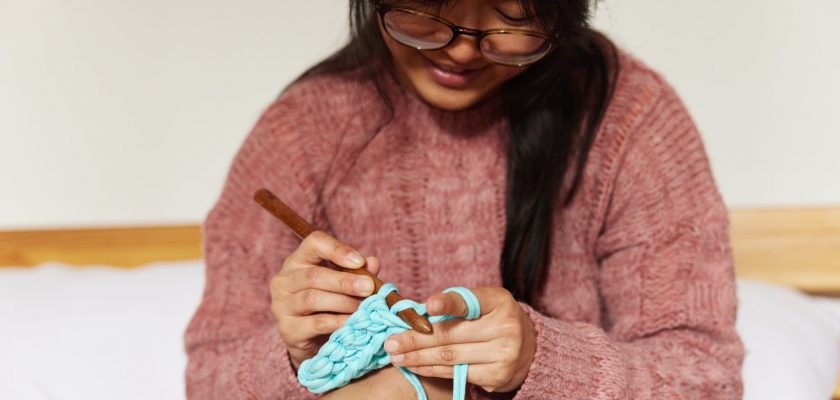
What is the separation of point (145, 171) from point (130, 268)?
151 mm

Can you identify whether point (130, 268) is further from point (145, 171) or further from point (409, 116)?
point (409, 116)

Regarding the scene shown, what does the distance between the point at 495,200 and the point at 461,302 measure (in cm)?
31

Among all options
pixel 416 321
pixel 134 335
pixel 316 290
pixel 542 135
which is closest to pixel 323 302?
pixel 316 290

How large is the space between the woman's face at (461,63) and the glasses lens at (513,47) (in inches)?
0.4

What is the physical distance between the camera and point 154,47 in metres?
1.45

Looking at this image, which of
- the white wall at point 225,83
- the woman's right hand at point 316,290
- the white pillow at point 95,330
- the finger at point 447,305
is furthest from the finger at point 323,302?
the white wall at point 225,83

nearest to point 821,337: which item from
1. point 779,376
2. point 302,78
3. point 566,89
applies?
point 779,376

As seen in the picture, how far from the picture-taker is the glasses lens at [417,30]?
81cm

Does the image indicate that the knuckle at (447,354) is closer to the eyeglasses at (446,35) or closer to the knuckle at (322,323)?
the knuckle at (322,323)

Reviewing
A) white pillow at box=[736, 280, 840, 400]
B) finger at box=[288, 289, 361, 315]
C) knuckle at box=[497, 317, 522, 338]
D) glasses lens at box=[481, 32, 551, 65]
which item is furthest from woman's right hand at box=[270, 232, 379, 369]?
white pillow at box=[736, 280, 840, 400]

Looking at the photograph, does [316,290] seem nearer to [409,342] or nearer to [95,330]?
[409,342]

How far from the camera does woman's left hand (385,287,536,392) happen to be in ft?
2.34

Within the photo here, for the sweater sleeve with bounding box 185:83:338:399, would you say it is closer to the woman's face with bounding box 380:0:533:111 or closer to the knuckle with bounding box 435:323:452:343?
the woman's face with bounding box 380:0:533:111

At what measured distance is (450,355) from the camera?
0.72 meters
